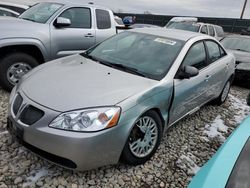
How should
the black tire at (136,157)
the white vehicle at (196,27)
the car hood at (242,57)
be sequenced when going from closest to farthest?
the black tire at (136,157) → the car hood at (242,57) → the white vehicle at (196,27)

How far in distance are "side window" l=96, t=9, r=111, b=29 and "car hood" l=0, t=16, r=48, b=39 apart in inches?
55.7

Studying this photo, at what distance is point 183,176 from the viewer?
300 cm

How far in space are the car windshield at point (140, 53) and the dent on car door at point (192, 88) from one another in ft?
0.77

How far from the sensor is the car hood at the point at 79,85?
2.54 meters

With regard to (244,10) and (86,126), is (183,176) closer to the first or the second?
(86,126)

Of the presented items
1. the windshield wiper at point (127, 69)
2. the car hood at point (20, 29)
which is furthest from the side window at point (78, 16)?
the windshield wiper at point (127, 69)

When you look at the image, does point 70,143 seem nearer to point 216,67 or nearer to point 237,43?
point 216,67

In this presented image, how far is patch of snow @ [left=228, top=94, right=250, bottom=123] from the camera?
5037mm

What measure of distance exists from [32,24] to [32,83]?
2.14 m

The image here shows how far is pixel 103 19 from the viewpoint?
589 cm

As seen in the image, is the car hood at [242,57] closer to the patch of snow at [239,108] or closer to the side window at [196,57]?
the patch of snow at [239,108]

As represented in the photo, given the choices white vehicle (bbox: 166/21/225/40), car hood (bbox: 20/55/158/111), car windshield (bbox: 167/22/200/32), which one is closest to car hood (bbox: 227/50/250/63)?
white vehicle (bbox: 166/21/225/40)

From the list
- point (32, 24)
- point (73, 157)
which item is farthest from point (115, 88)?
point (32, 24)

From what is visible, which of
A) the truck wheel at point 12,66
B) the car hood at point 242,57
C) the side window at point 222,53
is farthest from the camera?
the car hood at point 242,57
